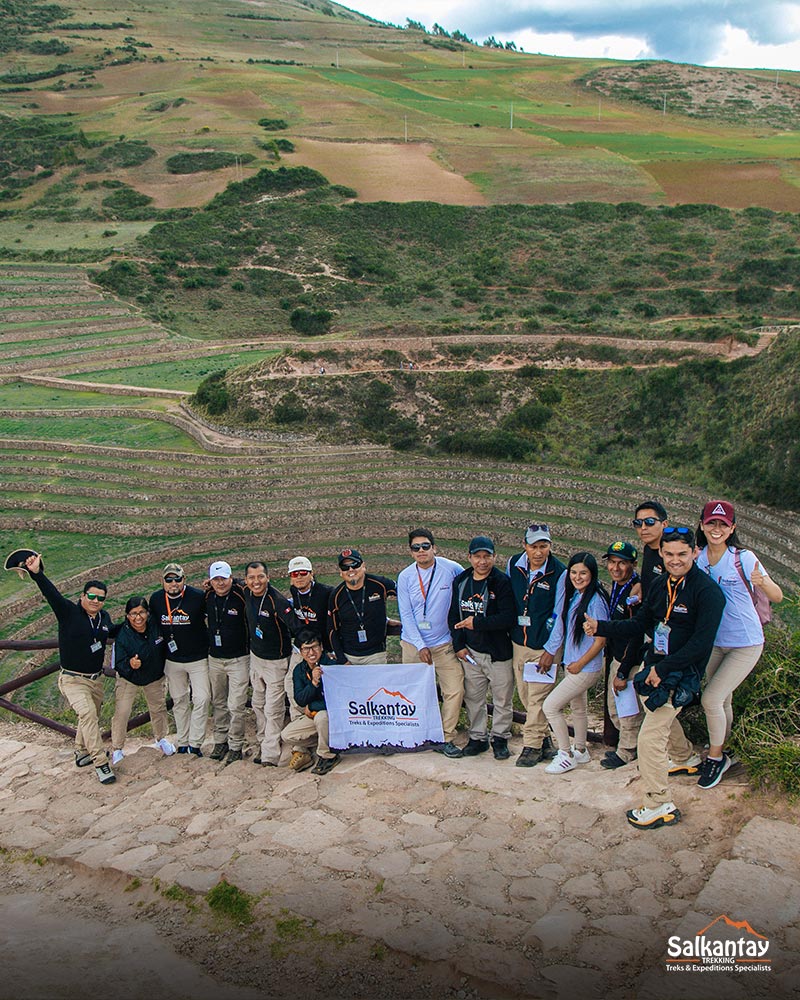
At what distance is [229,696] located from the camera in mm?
7656

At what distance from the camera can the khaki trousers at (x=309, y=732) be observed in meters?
6.91

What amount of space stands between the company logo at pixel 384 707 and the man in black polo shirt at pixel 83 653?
2.14m

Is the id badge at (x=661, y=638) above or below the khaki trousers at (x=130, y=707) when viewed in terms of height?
above

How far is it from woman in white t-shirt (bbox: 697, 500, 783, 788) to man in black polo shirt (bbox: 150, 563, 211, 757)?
13.8ft

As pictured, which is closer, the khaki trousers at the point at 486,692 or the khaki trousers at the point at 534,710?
the khaki trousers at the point at 534,710

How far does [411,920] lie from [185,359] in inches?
1852

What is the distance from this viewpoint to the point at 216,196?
7100 centimetres

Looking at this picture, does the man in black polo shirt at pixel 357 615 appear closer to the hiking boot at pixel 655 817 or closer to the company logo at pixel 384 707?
the company logo at pixel 384 707

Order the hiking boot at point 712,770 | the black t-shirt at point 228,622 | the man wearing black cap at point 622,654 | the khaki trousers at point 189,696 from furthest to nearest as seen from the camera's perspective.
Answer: the khaki trousers at point 189,696, the black t-shirt at point 228,622, the man wearing black cap at point 622,654, the hiking boot at point 712,770

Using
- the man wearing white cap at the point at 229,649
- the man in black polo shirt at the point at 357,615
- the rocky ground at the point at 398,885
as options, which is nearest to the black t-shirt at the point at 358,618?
the man in black polo shirt at the point at 357,615

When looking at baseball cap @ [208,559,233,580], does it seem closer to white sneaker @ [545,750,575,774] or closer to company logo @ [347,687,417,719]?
company logo @ [347,687,417,719]

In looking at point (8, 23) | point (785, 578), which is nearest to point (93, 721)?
point (785, 578)

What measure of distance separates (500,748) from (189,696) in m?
2.89

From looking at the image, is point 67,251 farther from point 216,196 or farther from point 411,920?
point 411,920
